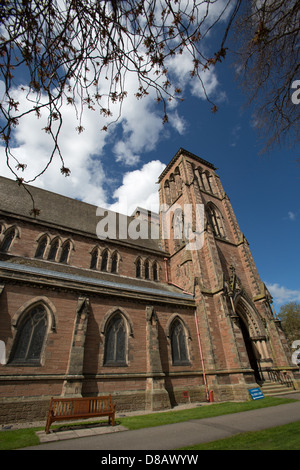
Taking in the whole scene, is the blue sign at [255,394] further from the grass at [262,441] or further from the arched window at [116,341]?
the grass at [262,441]

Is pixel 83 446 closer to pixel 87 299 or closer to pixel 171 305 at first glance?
pixel 87 299

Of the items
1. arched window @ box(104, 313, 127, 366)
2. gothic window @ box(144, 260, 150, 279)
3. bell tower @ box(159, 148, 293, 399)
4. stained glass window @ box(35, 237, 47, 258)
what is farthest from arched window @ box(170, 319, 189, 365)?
stained glass window @ box(35, 237, 47, 258)

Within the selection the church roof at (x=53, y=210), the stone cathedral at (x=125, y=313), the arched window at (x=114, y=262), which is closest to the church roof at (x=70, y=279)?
the stone cathedral at (x=125, y=313)

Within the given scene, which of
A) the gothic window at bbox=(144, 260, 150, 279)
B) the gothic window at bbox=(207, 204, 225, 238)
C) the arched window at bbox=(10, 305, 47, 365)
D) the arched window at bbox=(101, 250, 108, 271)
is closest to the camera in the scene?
the arched window at bbox=(10, 305, 47, 365)

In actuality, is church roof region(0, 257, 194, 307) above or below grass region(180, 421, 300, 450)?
above

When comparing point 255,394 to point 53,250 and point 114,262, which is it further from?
point 53,250

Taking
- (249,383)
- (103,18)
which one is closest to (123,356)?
(249,383)

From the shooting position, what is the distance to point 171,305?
14.0 metres

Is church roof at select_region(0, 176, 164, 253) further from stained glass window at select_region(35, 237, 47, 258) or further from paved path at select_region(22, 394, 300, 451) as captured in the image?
paved path at select_region(22, 394, 300, 451)

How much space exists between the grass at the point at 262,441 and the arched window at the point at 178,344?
26.5 feet

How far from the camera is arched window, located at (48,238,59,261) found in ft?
49.7

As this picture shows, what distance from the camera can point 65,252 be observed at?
52.5 ft

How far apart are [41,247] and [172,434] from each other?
13.4 meters

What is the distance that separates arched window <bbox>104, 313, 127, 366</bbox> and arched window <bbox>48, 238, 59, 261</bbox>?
6.56 metres
